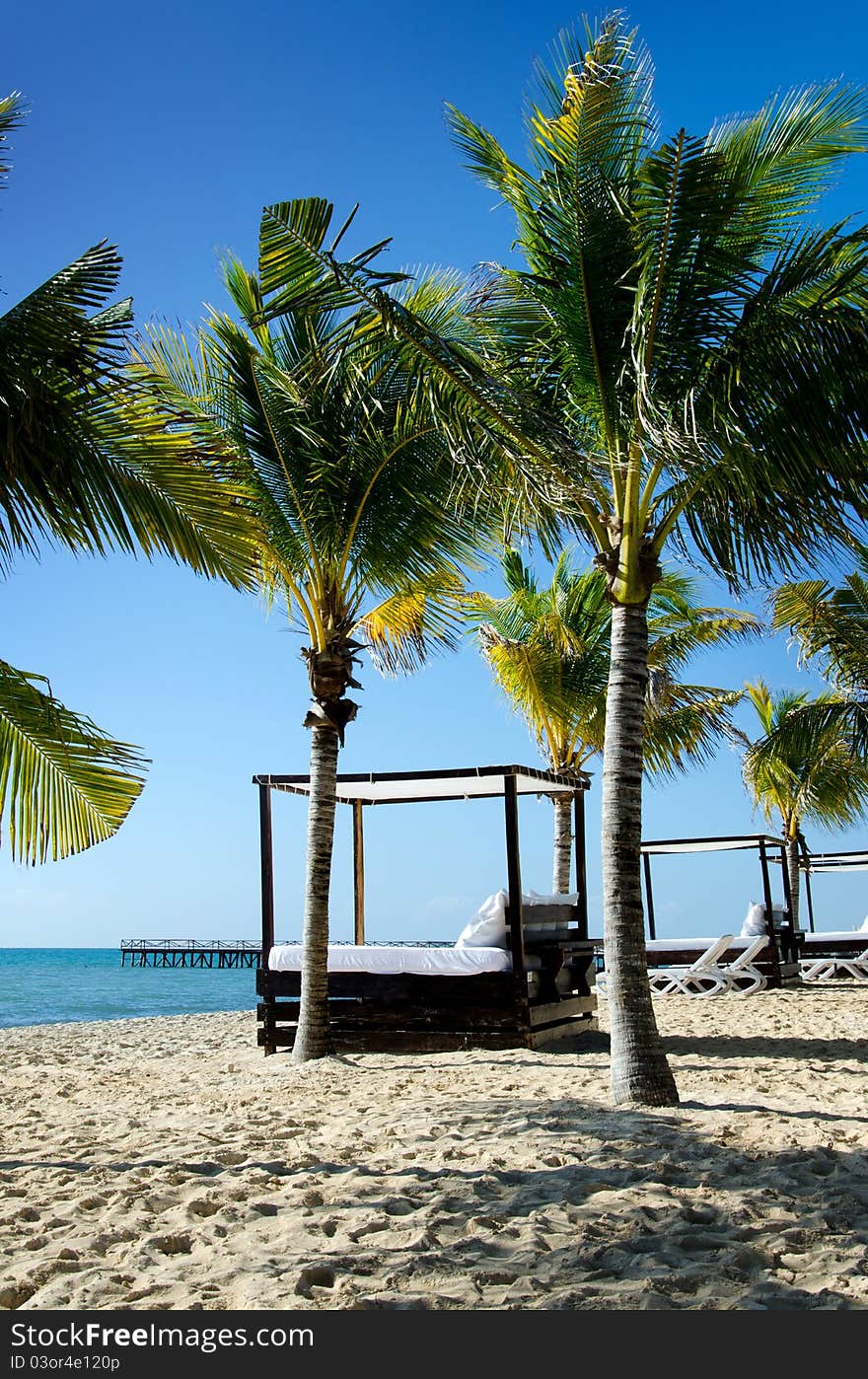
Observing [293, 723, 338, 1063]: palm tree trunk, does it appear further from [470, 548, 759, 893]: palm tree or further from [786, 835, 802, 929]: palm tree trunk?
[786, 835, 802, 929]: palm tree trunk

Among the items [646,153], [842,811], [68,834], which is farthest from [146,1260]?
[842,811]

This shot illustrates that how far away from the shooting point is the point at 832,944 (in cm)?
→ 1819

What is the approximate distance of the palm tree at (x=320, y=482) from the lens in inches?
319

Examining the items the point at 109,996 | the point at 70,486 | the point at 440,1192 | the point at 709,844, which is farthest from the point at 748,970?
the point at 109,996

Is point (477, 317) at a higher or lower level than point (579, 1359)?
higher

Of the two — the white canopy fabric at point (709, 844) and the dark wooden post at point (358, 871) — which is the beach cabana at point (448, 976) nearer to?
the dark wooden post at point (358, 871)

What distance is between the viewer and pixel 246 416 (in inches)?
328

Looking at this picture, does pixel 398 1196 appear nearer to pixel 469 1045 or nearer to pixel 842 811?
pixel 469 1045

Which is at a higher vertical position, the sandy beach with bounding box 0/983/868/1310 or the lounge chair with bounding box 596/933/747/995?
the lounge chair with bounding box 596/933/747/995

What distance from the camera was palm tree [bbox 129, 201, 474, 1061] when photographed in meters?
8.09

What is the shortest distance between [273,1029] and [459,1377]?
686 centimetres

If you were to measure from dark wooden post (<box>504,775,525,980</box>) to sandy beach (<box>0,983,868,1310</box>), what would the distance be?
1.06 metres

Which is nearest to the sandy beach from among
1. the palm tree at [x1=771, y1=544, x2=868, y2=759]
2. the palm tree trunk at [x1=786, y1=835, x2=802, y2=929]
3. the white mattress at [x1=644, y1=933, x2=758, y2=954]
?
the palm tree at [x1=771, y1=544, x2=868, y2=759]

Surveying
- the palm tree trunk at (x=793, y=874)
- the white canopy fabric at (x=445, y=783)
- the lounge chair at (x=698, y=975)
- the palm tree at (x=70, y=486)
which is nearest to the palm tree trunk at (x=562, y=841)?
the lounge chair at (x=698, y=975)
